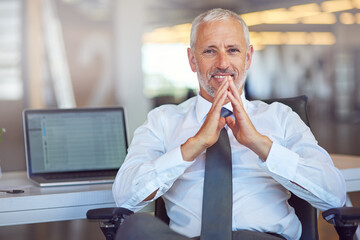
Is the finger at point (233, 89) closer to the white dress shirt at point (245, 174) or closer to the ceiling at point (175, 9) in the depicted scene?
the white dress shirt at point (245, 174)

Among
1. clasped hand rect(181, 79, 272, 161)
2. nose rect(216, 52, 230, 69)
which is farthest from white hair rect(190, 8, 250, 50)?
clasped hand rect(181, 79, 272, 161)

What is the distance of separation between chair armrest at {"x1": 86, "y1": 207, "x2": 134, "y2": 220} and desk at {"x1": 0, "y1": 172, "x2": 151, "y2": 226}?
0.22m

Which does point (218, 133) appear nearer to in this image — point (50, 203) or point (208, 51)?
point (208, 51)

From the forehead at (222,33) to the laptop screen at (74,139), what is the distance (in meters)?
0.71

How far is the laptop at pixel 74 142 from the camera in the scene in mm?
2512

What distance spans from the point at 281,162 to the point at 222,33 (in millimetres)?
619

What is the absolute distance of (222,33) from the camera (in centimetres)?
216

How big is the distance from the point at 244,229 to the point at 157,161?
43 cm

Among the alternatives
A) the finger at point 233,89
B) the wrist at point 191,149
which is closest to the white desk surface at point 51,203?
the wrist at point 191,149

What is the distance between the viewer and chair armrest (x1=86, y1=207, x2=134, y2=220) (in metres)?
1.84

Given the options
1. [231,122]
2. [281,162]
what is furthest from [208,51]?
[281,162]

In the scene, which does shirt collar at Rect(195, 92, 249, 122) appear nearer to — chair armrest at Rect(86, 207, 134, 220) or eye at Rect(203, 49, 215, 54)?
eye at Rect(203, 49, 215, 54)

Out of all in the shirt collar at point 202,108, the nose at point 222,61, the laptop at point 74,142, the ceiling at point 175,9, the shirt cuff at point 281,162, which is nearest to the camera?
the shirt cuff at point 281,162

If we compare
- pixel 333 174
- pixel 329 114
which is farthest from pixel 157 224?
pixel 329 114
